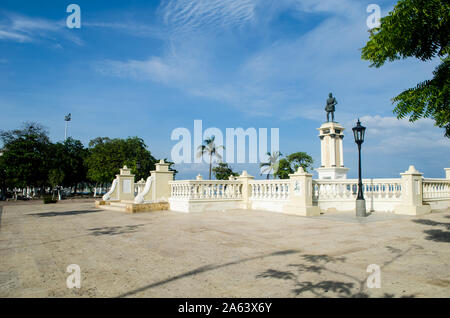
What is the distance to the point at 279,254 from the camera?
5.67m

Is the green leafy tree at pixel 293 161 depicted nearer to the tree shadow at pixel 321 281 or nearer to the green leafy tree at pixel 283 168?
the green leafy tree at pixel 283 168

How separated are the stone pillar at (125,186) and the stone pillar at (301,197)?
12433mm

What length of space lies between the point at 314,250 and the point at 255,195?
9.70m

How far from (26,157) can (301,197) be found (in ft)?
129

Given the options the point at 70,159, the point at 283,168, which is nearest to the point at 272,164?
the point at 283,168

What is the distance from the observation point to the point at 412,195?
12328 mm

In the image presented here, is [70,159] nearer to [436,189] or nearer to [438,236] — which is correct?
[436,189]

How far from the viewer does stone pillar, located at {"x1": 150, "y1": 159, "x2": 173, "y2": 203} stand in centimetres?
1662

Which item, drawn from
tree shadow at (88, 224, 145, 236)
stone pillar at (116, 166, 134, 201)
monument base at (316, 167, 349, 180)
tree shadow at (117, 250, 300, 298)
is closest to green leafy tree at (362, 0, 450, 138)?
tree shadow at (117, 250, 300, 298)

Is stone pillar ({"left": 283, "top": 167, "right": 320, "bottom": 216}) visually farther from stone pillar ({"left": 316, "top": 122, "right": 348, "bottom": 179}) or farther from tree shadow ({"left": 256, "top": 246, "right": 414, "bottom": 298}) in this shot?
stone pillar ({"left": 316, "top": 122, "right": 348, "bottom": 179})

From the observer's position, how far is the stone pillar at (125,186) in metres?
20.3

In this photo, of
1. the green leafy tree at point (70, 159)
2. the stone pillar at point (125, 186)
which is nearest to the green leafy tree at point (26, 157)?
the green leafy tree at point (70, 159)
